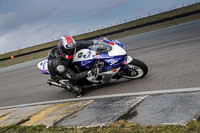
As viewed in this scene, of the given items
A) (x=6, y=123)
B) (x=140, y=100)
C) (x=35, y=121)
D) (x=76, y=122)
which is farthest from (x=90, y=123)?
(x=6, y=123)

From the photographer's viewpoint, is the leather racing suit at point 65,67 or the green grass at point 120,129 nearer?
the green grass at point 120,129

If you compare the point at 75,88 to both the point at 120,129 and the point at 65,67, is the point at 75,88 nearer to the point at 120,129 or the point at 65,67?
the point at 65,67

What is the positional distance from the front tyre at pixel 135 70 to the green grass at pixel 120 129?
272 cm

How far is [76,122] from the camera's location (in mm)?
4277

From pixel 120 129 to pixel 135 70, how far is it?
3071mm

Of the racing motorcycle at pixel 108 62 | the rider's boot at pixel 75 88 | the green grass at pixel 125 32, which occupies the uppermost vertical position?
the green grass at pixel 125 32

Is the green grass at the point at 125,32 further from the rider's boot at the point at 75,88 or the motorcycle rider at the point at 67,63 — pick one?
the rider's boot at the point at 75,88

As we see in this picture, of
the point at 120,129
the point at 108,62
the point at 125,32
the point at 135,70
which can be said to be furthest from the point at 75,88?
the point at 125,32

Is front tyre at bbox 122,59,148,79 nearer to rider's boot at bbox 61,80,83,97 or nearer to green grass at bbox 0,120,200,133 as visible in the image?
rider's boot at bbox 61,80,83,97

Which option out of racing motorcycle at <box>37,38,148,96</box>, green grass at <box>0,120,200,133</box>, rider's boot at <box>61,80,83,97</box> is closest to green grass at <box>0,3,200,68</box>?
rider's boot at <box>61,80,83,97</box>

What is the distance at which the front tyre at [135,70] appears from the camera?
629 cm

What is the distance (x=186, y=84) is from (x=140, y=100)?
3.78 feet

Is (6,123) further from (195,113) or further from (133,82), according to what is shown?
(195,113)

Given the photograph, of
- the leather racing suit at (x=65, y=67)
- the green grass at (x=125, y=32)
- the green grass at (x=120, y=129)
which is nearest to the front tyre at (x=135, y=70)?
the leather racing suit at (x=65, y=67)
